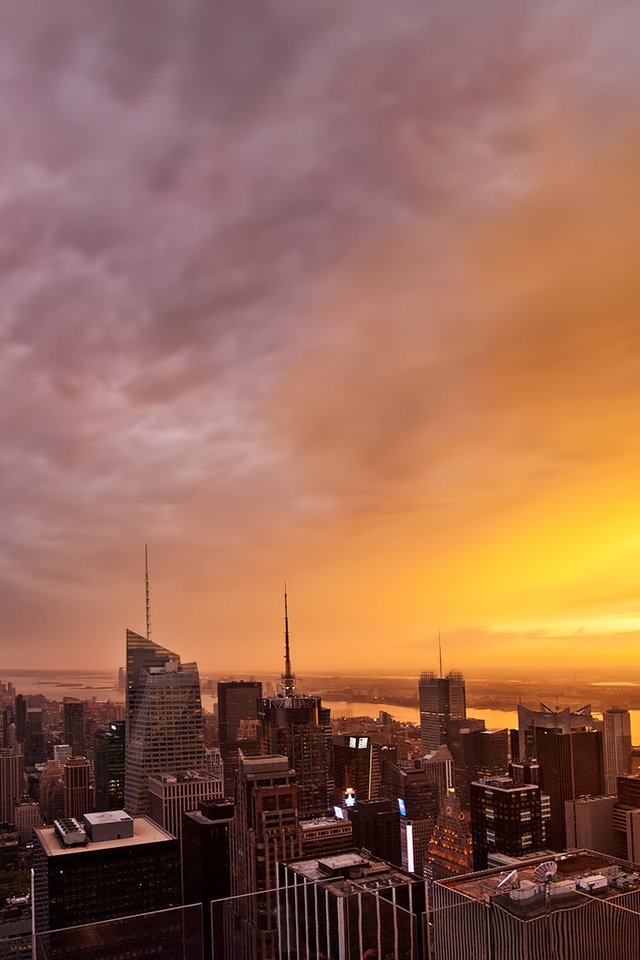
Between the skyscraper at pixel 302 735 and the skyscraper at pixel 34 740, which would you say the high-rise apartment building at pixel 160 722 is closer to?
the skyscraper at pixel 302 735

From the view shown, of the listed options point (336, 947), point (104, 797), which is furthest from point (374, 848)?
point (336, 947)

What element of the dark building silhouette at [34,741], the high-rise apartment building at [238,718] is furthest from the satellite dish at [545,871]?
the dark building silhouette at [34,741]

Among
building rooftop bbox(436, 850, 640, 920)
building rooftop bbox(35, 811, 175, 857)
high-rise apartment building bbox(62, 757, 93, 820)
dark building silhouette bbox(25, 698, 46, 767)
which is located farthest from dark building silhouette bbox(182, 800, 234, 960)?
building rooftop bbox(436, 850, 640, 920)

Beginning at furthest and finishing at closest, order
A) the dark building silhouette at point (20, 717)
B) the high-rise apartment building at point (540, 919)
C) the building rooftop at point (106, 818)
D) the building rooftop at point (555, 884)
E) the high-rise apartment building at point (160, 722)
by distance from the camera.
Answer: the high-rise apartment building at point (160, 722) < the dark building silhouette at point (20, 717) < the building rooftop at point (106, 818) < the building rooftop at point (555, 884) < the high-rise apartment building at point (540, 919)

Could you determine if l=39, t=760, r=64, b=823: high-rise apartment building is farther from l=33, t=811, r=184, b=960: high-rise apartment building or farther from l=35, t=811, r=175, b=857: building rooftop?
l=33, t=811, r=184, b=960: high-rise apartment building

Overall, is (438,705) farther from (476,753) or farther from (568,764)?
(568,764)

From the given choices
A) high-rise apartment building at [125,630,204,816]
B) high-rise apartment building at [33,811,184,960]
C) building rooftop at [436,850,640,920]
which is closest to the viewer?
building rooftop at [436,850,640,920]

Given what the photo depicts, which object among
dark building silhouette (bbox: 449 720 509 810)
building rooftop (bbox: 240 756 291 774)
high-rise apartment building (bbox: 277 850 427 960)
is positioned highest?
high-rise apartment building (bbox: 277 850 427 960)

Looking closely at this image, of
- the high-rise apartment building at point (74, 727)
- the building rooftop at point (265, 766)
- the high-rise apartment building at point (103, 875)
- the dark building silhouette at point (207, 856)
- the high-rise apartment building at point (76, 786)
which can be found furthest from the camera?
the high-rise apartment building at point (74, 727)
